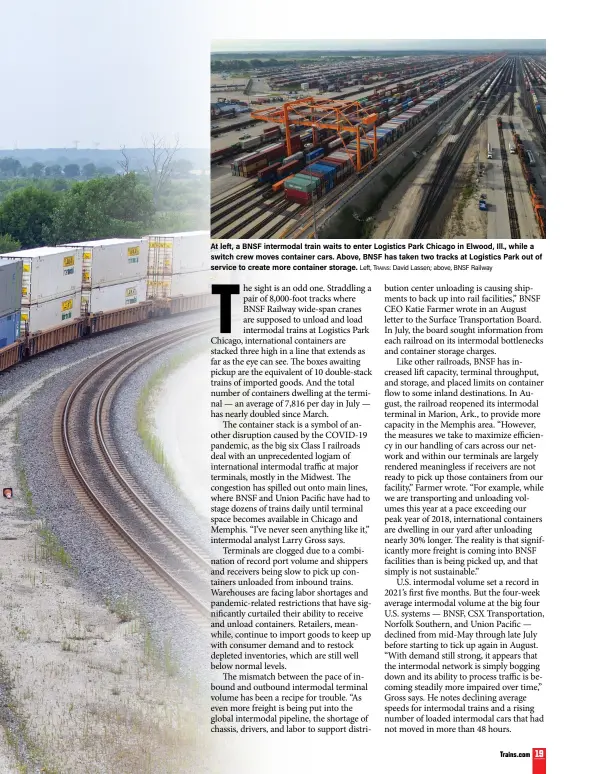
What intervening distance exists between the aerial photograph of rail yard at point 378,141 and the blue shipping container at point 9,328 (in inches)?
605

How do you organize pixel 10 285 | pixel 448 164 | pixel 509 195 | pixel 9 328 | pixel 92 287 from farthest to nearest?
pixel 92 287 < pixel 9 328 < pixel 10 285 < pixel 448 164 < pixel 509 195

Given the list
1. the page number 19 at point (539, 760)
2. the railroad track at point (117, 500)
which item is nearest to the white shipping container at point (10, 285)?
the railroad track at point (117, 500)

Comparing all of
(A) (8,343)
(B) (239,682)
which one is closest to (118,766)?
(B) (239,682)

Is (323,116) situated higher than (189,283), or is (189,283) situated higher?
(323,116)

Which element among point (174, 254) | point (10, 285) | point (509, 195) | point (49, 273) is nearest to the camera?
point (509, 195)

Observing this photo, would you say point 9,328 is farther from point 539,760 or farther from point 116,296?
point 539,760

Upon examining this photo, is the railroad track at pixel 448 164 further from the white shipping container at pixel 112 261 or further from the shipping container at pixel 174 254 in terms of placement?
the shipping container at pixel 174 254

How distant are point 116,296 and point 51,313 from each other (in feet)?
11.7

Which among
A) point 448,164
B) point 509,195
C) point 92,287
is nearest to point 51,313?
point 92,287

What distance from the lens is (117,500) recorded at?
50.0 ft

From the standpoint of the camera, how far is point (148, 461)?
16984 millimetres

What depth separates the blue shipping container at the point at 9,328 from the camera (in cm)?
2348

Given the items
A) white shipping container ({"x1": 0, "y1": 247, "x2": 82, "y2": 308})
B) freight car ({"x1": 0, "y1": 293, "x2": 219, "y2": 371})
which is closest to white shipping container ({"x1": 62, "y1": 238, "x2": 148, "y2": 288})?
white shipping container ({"x1": 0, "y1": 247, "x2": 82, "y2": 308})

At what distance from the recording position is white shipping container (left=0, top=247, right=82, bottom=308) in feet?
82.2
